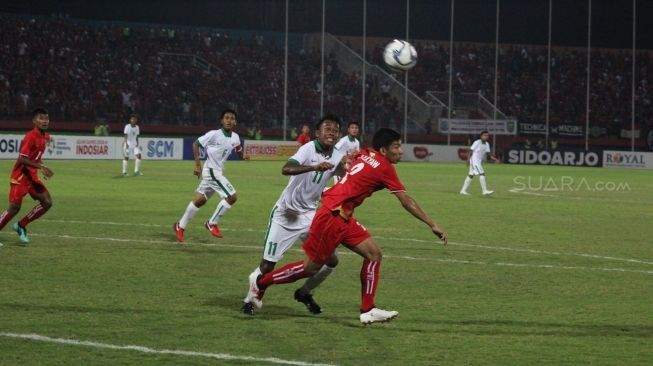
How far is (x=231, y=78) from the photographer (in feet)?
224

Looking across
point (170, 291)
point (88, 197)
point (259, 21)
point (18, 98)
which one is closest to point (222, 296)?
point (170, 291)

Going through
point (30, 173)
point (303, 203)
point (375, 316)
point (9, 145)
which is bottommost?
point (375, 316)

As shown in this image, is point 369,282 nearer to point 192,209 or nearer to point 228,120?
point 192,209

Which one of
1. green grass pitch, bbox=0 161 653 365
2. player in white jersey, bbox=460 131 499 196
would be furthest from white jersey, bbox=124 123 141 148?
green grass pitch, bbox=0 161 653 365

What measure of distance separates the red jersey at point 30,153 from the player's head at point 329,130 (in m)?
7.01

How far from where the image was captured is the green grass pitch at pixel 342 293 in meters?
8.84

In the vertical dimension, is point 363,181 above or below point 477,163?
above

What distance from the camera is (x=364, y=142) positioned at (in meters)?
63.9

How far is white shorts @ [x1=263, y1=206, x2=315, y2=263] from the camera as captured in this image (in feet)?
35.9

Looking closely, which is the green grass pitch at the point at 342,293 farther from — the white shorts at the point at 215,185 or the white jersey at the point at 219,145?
the white jersey at the point at 219,145

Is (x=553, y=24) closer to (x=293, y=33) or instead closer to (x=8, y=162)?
(x=293, y=33)

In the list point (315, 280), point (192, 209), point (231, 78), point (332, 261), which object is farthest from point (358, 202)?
point (231, 78)

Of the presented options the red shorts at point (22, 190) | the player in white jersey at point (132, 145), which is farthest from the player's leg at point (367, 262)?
the player in white jersey at point (132, 145)

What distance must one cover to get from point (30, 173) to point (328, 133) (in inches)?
294
